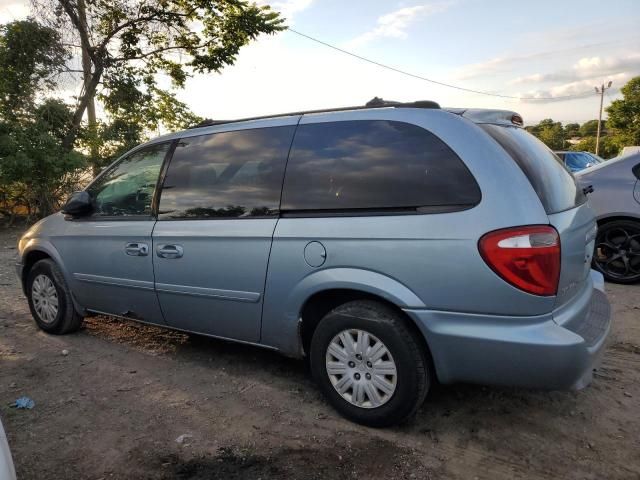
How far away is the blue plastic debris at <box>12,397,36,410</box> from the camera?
10.3 ft

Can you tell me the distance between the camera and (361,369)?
8.91 feet

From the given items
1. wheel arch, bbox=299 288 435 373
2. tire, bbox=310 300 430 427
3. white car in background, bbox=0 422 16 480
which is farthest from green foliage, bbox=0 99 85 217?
white car in background, bbox=0 422 16 480

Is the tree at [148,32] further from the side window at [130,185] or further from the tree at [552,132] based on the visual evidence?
the tree at [552,132]

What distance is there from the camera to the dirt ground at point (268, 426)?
8.03ft

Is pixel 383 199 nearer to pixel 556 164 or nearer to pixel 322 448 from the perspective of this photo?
pixel 556 164

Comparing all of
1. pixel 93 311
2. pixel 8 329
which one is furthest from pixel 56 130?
pixel 93 311

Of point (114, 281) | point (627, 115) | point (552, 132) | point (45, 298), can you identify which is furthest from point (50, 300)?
point (552, 132)

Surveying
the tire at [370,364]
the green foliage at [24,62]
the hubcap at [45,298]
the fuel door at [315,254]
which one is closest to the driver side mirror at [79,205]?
the hubcap at [45,298]

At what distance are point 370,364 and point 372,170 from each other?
1.06m

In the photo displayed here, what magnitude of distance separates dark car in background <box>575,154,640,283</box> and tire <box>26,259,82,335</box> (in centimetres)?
546

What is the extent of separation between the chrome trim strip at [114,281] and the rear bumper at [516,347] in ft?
6.84

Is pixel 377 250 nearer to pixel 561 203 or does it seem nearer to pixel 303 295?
pixel 303 295

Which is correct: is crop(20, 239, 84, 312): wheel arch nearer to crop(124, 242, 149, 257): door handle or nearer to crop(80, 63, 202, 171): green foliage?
crop(124, 242, 149, 257): door handle

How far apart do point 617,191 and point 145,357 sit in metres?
5.20
